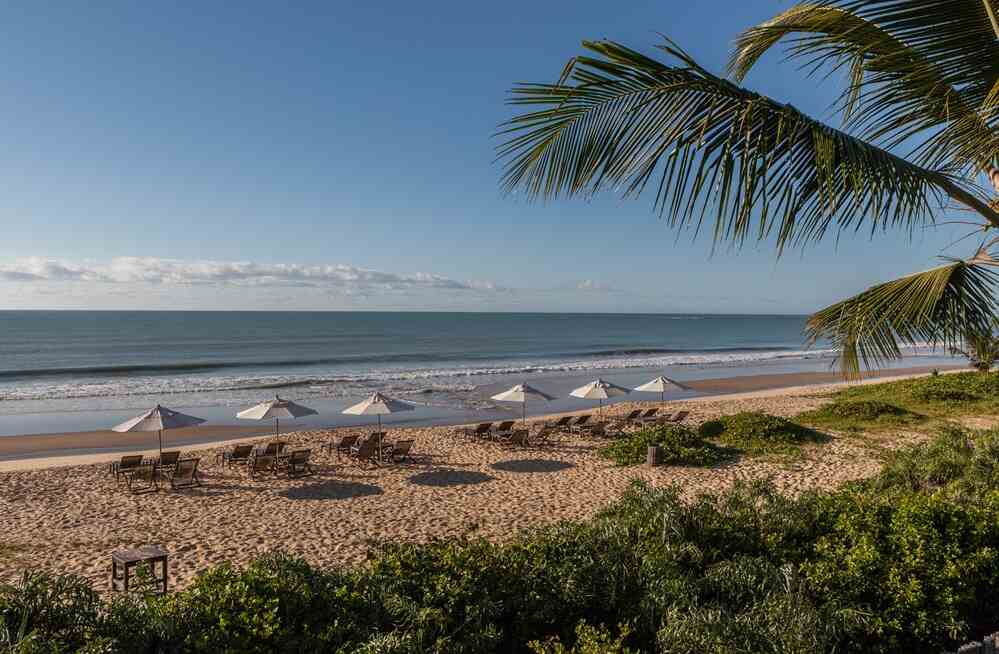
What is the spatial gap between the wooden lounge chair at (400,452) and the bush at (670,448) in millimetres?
4564

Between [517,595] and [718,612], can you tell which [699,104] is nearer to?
[718,612]

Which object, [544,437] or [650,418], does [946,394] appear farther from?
[544,437]

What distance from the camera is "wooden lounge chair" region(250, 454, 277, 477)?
42.4 ft

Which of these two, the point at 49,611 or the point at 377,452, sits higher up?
the point at 49,611

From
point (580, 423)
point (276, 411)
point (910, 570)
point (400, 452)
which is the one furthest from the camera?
point (580, 423)

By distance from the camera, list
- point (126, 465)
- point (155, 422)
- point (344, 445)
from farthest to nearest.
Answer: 1. point (344, 445)
2. point (155, 422)
3. point (126, 465)

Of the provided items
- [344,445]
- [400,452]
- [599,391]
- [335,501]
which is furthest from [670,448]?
[344,445]

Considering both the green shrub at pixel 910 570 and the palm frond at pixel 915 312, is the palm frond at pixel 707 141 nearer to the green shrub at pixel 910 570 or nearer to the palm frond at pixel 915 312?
the palm frond at pixel 915 312

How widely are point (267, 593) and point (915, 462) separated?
828cm

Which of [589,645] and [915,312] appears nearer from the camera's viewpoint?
[589,645]

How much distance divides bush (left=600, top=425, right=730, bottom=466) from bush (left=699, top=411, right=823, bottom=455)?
2.69ft

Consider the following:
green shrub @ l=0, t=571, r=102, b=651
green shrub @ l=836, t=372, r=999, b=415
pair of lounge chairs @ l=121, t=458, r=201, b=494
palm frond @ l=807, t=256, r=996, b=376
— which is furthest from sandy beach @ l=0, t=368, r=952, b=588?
palm frond @ l=807, t=256, r=996, b=376

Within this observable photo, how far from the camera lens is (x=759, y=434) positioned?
15.3 m

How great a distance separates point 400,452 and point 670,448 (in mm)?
5993
